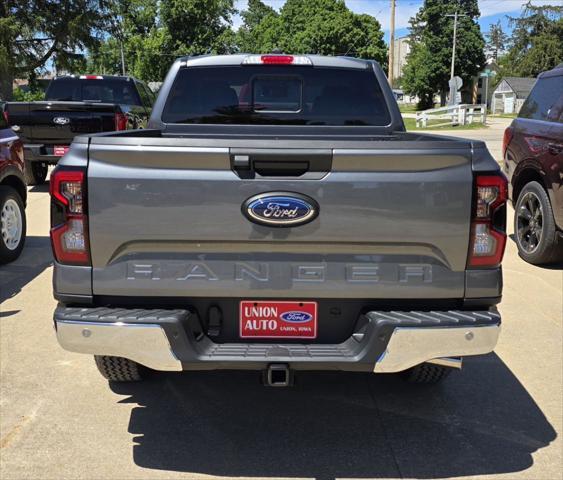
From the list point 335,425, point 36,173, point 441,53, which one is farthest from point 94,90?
point 441,53

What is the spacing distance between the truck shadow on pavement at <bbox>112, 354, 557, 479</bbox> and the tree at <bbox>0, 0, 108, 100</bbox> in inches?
1229

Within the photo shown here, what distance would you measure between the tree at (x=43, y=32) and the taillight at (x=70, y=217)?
31640 mm

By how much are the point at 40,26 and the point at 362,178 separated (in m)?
35.2

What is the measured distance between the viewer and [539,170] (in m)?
6.84

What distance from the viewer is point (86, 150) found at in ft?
9.29

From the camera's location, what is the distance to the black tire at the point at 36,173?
482 inches

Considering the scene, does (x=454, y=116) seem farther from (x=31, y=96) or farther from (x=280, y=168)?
(x=280, y=168)

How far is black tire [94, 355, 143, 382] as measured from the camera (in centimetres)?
370

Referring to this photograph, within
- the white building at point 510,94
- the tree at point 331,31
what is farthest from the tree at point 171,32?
the white building at point 510,94

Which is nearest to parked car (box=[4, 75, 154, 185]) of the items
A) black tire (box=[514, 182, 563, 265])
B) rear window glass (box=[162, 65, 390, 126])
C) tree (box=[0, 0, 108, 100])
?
rear window glass (box=[162, 65, 390, 126])

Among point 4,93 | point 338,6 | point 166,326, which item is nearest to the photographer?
point 166,326

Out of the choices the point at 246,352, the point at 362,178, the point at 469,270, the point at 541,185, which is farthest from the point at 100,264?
the point at 541,185

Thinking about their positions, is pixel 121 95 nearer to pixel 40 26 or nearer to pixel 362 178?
pixel 362 178

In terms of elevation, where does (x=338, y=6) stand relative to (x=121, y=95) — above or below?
above
